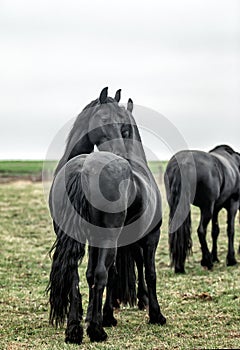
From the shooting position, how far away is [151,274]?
7305mm

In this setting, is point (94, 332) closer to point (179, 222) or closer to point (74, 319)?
point (74, 319)

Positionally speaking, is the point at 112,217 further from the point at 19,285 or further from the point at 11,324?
the point at 19,285

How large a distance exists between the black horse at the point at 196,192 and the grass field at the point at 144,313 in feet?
1.52

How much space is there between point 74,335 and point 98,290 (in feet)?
1.56

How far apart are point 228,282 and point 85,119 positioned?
15.7 ft

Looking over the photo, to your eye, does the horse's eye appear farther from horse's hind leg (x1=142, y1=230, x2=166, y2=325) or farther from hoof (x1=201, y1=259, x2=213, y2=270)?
hoof (x1=201, y1=259, x2=213, y2=270)

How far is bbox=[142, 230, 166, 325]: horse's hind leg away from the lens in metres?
7.25

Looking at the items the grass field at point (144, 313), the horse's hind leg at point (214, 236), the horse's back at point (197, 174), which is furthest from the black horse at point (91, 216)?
the horse's hind leg at point (214, 236)

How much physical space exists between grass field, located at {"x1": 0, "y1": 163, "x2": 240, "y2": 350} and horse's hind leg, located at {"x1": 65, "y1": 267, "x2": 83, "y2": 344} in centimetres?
9

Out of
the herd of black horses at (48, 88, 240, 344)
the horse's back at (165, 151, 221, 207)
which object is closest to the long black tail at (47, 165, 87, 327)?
the herd of black horses at (48, 88, 240, 344)

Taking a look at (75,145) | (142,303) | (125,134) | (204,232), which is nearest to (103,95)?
(125,134)

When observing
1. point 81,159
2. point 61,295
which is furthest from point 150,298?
point 81,159

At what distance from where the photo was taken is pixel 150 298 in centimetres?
730

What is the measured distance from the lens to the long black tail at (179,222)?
11.0m
